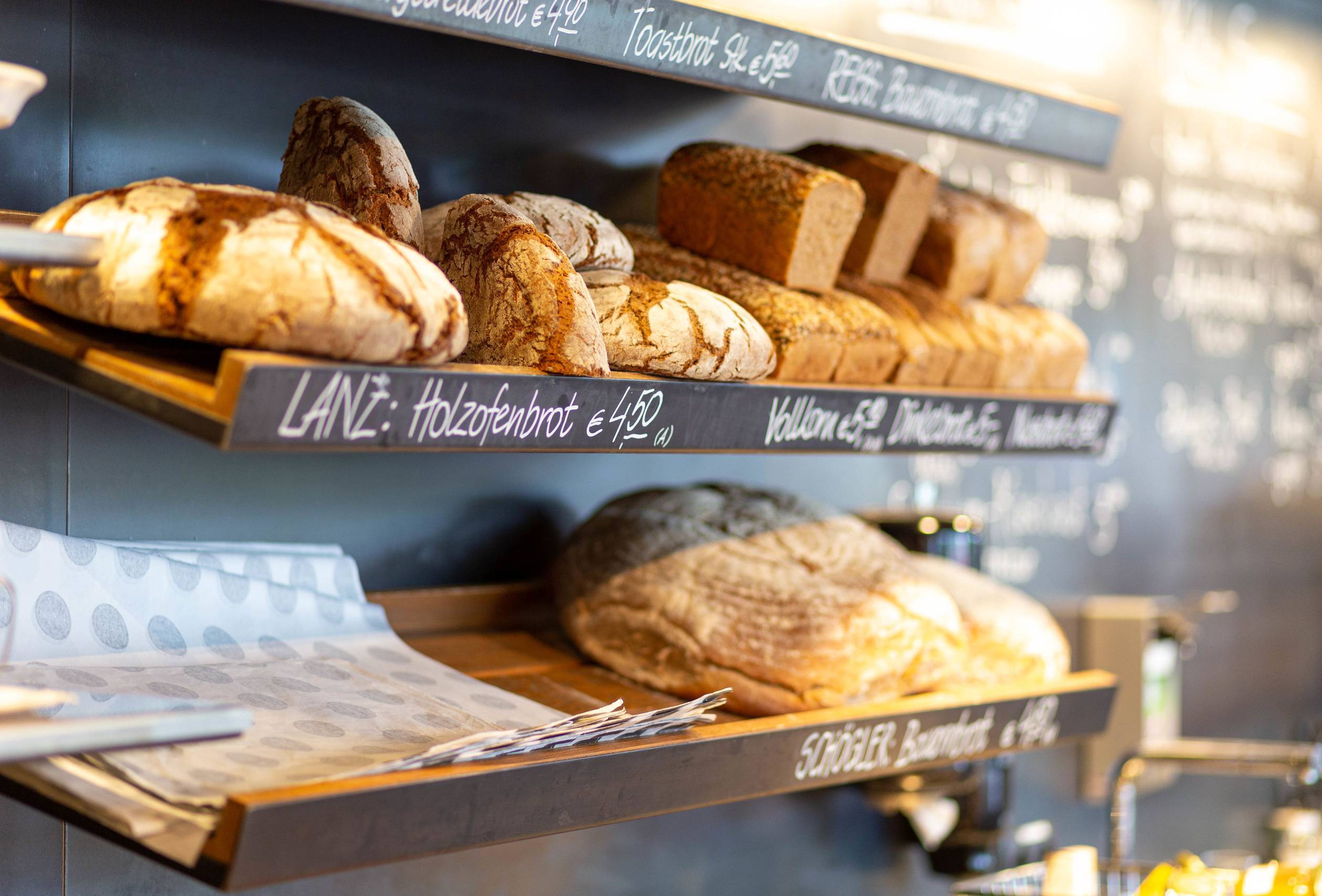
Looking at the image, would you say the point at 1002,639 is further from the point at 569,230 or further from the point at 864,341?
the point at 569,230

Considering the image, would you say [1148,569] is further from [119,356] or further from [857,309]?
[119,356]

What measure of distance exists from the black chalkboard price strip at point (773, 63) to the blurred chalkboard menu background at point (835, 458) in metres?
0.42

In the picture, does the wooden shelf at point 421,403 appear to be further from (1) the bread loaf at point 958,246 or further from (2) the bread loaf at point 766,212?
(1) the bread loaf at point 958,246

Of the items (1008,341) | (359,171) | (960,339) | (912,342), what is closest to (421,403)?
(359,171)

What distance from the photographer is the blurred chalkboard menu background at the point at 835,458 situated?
56.8 inches

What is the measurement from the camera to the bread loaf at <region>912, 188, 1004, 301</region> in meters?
1.85

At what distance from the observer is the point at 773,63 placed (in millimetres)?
1466

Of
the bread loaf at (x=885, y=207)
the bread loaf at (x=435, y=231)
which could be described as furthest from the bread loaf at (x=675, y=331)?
the bread loaf at (x=885, y=207)

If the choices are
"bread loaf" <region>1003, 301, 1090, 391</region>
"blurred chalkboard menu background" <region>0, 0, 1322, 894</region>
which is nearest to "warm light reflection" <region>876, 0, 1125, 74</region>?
"blurred chalkboard menu background" <region>0, 0, 1322, 894</region>

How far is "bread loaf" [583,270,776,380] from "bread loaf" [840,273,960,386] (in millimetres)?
325

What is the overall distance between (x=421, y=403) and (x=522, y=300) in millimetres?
206

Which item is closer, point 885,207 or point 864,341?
point 864,341

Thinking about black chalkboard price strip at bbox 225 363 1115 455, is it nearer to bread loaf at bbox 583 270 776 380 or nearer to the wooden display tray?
bread loaf at bbox 583 270 776 380

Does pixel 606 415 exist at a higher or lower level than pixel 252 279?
lower
